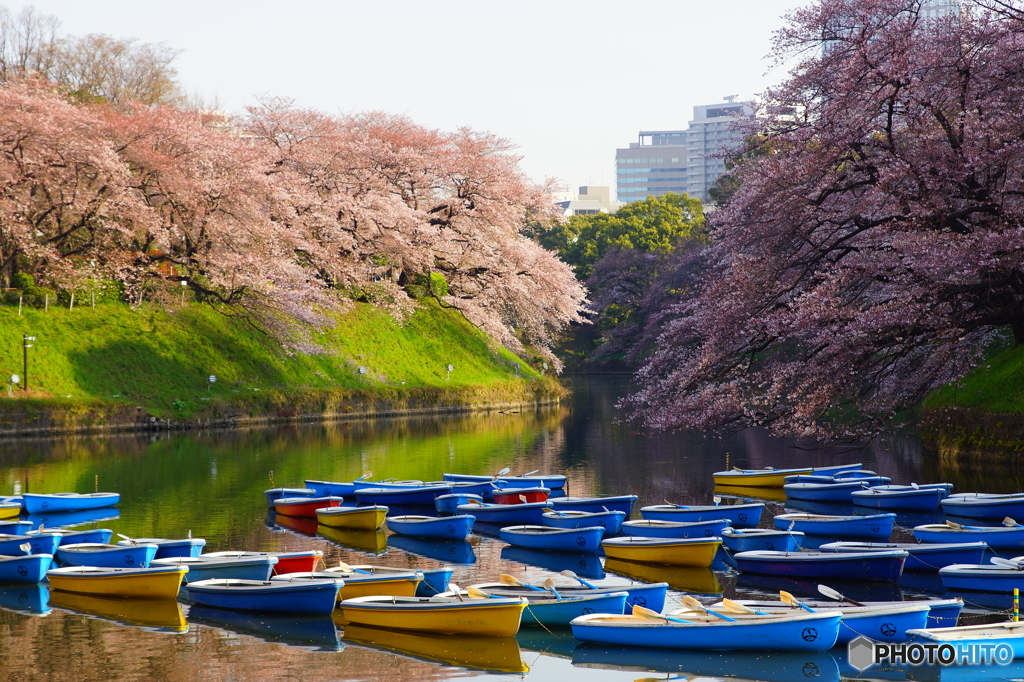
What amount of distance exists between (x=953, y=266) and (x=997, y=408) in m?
6.05

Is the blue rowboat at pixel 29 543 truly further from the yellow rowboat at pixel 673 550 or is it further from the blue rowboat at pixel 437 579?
the yellow rowboat at pixel 673 550

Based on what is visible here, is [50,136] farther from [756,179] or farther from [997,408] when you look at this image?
[997,408]

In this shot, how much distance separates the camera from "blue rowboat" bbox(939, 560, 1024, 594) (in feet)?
40.2

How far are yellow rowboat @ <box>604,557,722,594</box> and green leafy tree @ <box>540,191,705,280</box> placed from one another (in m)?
61.4

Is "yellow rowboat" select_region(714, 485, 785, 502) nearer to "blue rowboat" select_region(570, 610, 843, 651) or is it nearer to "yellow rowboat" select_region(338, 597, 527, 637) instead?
"blue rowboat" select_region(570, 610, 843, 651)

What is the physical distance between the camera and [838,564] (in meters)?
13.4

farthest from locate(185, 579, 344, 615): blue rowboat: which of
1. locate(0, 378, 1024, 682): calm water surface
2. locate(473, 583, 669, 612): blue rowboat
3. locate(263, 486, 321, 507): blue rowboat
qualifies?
locate(263, 486, 321, 507): blue rowboat

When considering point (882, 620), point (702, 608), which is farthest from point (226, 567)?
point (882, 620)

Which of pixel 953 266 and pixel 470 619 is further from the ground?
pixel 953 266

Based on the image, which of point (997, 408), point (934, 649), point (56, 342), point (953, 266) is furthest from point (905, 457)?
point (56, 342)

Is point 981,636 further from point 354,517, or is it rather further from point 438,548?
point 354,517

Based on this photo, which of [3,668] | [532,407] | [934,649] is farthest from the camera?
[532,407]

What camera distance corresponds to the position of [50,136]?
1395 inches

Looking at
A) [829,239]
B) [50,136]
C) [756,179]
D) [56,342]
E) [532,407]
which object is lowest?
[532,407]
